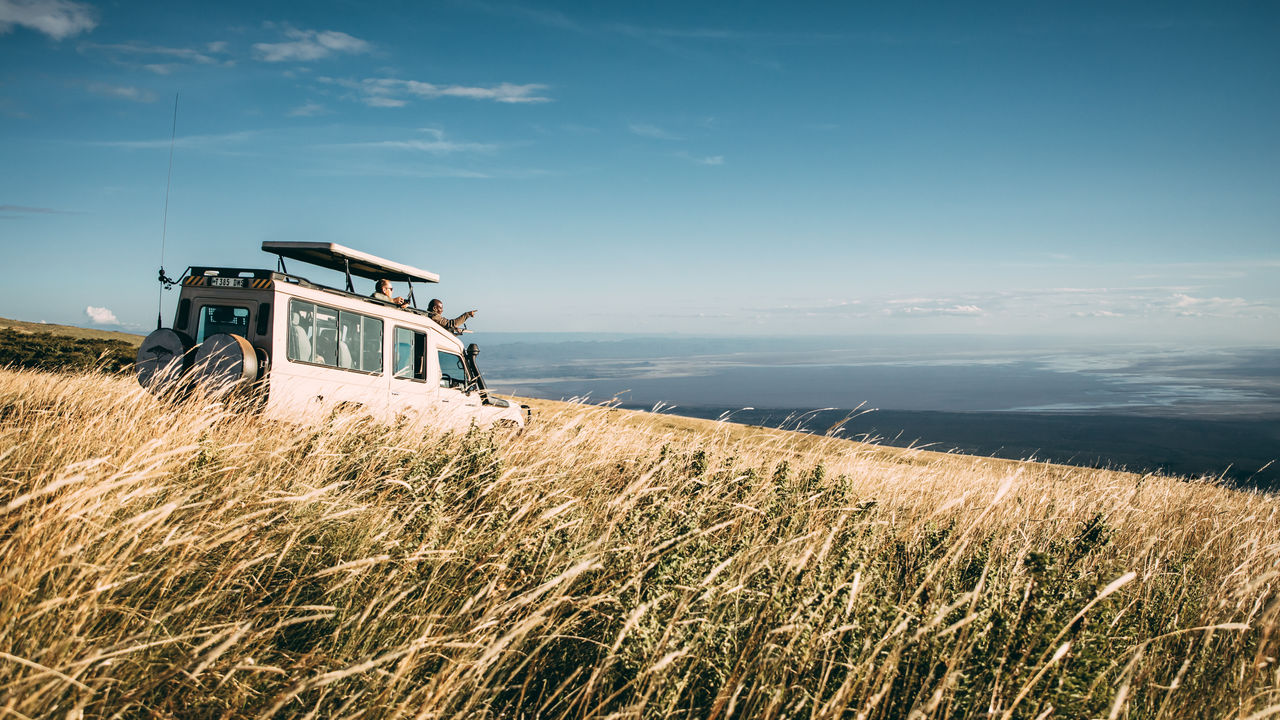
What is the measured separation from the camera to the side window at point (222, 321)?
7.08 meters

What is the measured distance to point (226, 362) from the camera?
6.32 m

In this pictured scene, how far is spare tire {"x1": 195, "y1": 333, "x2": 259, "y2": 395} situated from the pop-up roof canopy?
5.86 ft

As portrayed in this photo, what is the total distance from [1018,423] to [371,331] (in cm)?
10939

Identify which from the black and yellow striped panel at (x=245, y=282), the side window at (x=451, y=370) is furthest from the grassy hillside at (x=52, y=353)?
the side window at (x=451, y=370)

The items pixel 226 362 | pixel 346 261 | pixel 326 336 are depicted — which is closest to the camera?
pixel 226 362

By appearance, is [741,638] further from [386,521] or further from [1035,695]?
[386,521]

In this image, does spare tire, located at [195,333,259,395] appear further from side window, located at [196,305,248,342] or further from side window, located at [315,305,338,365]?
side window, located at [315,305,338,365]

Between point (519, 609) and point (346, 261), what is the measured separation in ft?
23.8

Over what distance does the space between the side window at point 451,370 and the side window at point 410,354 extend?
0.92ft

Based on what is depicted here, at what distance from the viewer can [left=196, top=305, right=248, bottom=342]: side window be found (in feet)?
23.2

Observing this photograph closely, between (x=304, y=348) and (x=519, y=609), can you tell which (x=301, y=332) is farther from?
(x=519, y=609)

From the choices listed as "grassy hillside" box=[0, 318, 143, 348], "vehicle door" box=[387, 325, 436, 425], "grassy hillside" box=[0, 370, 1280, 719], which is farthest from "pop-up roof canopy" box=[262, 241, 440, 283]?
"grassy hillside" box=[0, 318, 143, 348]

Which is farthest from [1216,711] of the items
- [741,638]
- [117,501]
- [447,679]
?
[117,501]

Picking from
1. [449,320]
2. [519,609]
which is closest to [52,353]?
[449,320]
